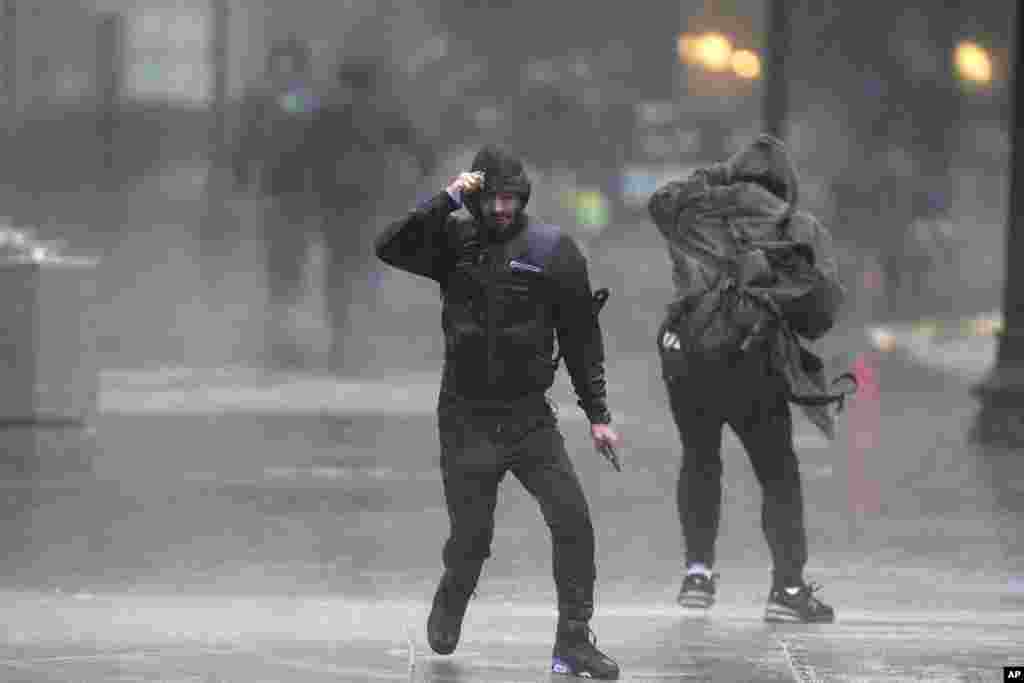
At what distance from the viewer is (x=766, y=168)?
9.84 meters

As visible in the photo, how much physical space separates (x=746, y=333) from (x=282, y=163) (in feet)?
51.4

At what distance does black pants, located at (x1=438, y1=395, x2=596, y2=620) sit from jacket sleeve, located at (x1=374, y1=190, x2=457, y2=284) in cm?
47

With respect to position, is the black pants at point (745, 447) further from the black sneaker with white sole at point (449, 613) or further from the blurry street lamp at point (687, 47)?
the blurry street lamp at point (687, 47)

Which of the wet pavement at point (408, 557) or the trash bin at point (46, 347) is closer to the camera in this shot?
the wet pavement at point (408, 557)

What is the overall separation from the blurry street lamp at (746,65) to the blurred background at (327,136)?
0.03 m

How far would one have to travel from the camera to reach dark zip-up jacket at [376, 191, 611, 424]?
8.12m

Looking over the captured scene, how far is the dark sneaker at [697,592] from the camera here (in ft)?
31.9

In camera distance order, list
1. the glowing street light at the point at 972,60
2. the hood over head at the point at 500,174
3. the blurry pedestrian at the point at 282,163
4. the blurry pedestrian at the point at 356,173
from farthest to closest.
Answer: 1. the glowing street light at the point at 972,60
2. the blurry pedestrian at the point at 282,163
3. the blurry pedestrian at the point at 356,173
4. the hood over head at the point at 500,174

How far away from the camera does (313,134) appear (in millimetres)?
24562

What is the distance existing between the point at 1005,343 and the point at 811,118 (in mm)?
14774

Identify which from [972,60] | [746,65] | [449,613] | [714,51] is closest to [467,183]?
[449,613]

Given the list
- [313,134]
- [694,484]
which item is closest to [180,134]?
[313,134]

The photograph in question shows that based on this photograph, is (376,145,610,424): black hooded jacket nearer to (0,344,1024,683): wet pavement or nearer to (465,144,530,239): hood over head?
(465,144,530,239): hood over head

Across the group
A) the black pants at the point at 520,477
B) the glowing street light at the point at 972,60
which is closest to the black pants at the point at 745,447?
the black pants at the point at 520,477
